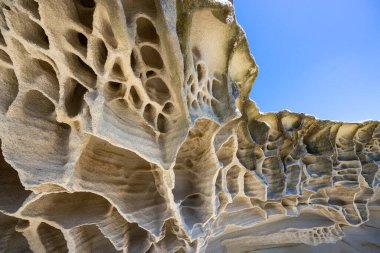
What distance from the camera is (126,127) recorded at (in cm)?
103

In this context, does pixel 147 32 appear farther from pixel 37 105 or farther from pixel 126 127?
pixel 37 105

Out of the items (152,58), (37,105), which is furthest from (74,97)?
(152,58)

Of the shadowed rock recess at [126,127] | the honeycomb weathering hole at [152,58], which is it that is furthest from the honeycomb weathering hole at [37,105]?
the honeycomb weathering hole at [152,58]

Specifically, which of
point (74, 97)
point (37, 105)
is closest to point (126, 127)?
point (74, 97)

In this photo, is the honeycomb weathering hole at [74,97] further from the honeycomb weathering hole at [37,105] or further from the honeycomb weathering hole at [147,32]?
the honeycomb weathering hole at [147,32]

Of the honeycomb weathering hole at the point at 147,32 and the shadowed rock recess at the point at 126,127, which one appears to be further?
the honeycomb weathering hole at the point at 147,32

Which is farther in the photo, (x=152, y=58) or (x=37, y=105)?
(x=152, y=58)

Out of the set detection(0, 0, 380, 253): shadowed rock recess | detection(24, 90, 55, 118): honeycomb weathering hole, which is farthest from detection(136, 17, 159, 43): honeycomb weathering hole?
detection(24, 90, 55, 118): honeycomb weathering hole

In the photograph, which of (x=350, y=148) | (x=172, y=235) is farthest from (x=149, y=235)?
(x=350, y=148)

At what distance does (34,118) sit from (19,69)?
0.19 m

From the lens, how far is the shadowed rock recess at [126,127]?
2.87ft

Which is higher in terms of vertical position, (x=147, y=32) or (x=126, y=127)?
(x=147, y=32)

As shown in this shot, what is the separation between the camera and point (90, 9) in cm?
90

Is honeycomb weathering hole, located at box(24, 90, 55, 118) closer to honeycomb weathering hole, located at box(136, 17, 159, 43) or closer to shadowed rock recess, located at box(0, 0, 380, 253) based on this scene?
shadowed rock recess, located at box(0, 0, 380, 253)
